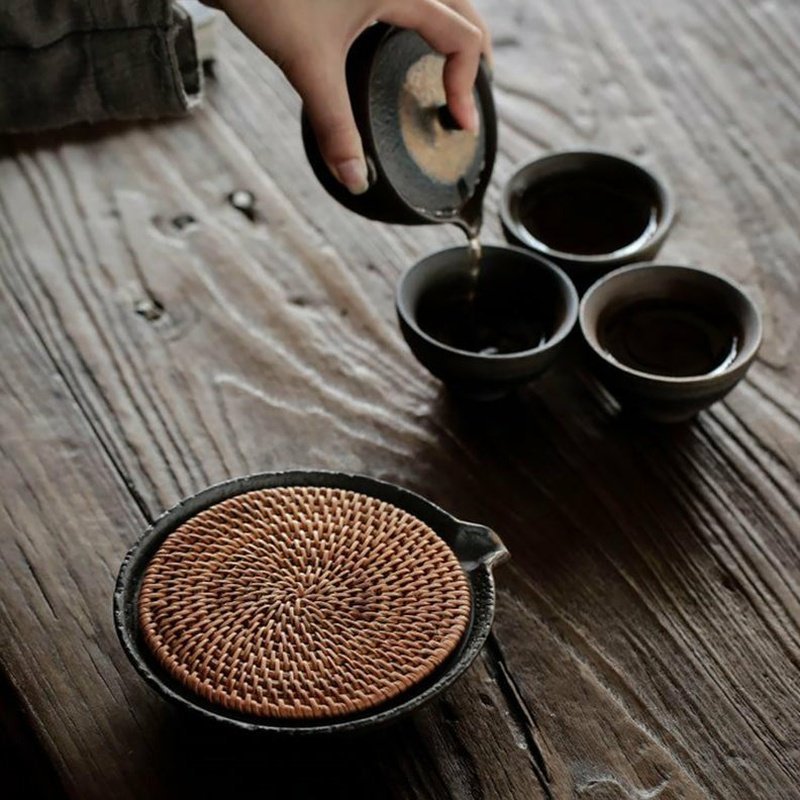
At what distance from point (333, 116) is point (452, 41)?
130mm

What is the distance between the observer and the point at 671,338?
115 centimetres

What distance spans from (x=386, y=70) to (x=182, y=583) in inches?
17.0

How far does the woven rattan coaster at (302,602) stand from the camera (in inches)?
32.1

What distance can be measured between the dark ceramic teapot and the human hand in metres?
0.02

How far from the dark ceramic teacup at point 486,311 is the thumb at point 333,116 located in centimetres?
15

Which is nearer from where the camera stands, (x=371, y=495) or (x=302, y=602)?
(x=302, y=602)

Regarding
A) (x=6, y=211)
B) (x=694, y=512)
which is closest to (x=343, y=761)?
(x=694, y=512)

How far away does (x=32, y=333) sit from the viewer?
3.90ft

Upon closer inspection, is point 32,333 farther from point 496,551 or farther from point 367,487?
point 496,551

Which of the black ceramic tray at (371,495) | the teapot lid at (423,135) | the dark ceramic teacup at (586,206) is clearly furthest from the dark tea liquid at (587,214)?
the black ceramic tray at (371,495)

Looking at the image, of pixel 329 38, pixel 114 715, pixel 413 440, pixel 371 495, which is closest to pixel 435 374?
pixel 413 440

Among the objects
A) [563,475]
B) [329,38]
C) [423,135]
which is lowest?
[563,475]

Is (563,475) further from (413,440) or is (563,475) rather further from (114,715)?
(114,715)

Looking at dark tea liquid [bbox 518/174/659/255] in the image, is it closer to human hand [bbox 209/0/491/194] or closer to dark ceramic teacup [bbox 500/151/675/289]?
dark ceramic teacup [bbox 500/151/675/289]
